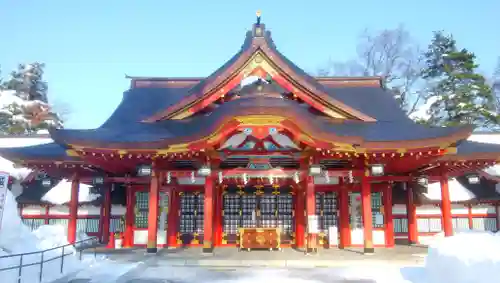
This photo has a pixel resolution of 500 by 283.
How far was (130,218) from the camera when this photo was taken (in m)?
17.7

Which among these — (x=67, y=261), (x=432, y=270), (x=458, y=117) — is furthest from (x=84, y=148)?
(x=458, y=117)

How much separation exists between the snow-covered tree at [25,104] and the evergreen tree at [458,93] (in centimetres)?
3852

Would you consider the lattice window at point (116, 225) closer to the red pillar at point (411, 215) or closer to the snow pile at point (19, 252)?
the snow pile at point (19, 252)

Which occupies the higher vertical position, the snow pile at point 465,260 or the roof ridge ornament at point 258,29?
the roof ridge ornament at point 258,29

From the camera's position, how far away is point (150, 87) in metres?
22.5

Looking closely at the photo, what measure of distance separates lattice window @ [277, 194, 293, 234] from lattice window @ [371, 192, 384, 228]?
3.72 metres

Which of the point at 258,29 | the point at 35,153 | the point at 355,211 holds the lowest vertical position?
the point at 355,211

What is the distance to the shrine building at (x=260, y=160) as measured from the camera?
14.0m

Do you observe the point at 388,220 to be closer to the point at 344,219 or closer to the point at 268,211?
the point at 344,219

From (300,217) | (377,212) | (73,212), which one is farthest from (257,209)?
(73,212)

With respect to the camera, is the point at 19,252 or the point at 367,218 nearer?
the point at 19,252

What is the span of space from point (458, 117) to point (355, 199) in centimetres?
2278

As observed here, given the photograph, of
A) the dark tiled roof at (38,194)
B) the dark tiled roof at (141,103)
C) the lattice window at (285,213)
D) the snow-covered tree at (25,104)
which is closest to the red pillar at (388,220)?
the lattice window at (285,213)

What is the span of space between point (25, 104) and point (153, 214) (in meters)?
40.6
